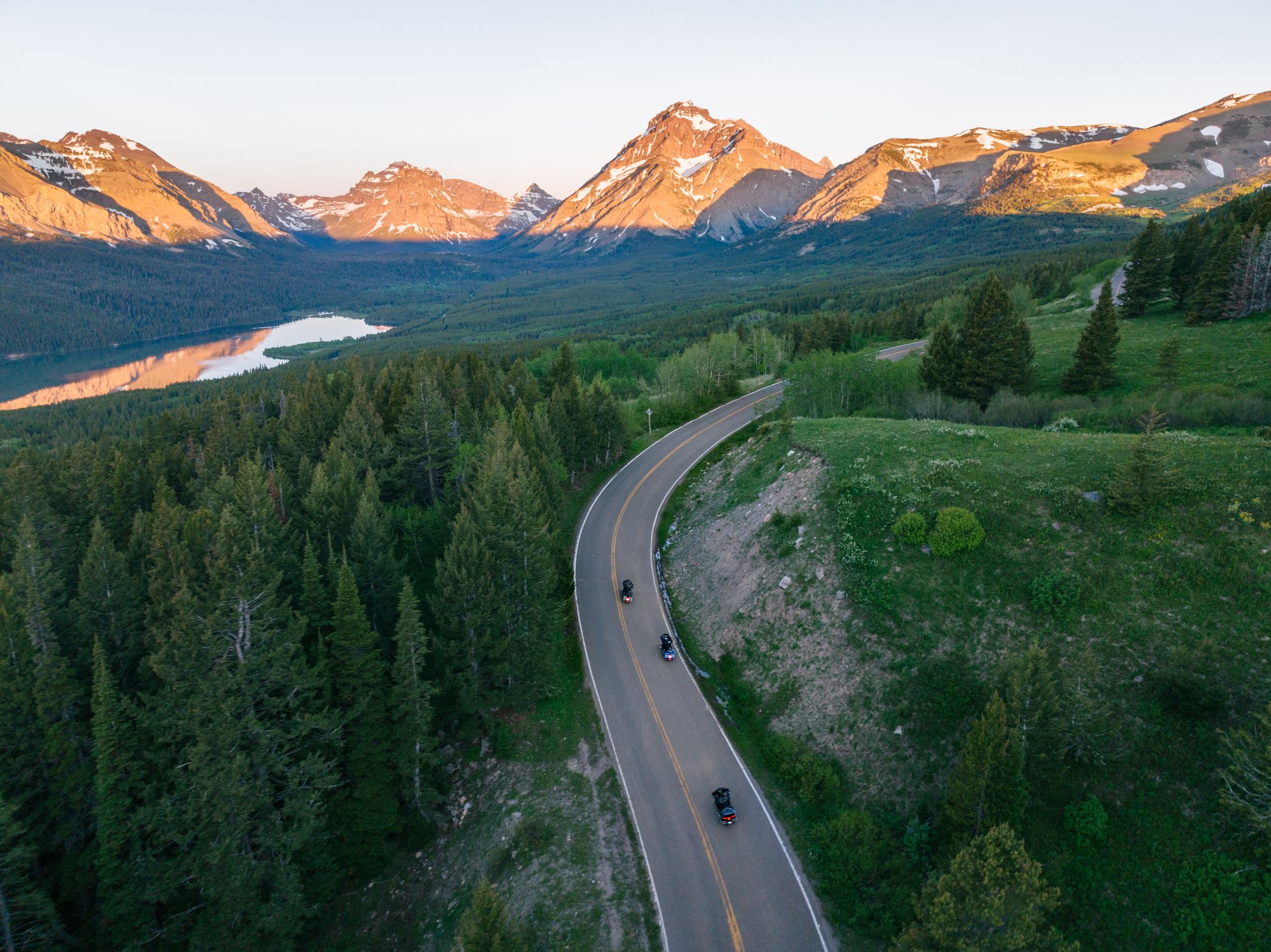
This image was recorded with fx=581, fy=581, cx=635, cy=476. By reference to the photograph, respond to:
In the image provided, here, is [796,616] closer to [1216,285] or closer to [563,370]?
[563,370]

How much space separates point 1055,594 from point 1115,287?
293ft

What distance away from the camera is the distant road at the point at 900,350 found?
280ft

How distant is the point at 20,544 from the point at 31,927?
823 inches

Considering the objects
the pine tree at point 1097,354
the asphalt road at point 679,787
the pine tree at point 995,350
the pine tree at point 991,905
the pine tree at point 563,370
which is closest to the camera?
the pine tree at point 991,905

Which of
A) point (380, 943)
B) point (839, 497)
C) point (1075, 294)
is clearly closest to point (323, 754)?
point (380, 943)

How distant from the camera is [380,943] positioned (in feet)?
80.1

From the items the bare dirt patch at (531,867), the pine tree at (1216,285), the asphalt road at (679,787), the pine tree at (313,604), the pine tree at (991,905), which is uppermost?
the pine tree at (1216,285)

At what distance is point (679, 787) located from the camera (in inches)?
1075

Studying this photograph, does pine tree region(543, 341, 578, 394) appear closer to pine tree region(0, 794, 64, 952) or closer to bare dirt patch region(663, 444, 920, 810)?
bare dirt patch region(663, 444, 920, 810)

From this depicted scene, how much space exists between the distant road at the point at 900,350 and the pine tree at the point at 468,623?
71.2 m

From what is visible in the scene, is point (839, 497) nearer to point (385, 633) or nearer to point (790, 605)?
point (790, 605)

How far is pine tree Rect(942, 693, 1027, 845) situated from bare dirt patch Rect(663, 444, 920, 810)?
4.93 meters

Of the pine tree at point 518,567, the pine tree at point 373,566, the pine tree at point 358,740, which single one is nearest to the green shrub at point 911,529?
the pine tree at point 518,567

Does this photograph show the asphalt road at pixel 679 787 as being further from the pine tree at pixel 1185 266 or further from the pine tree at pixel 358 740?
the pine tree at pixel 1185 266
